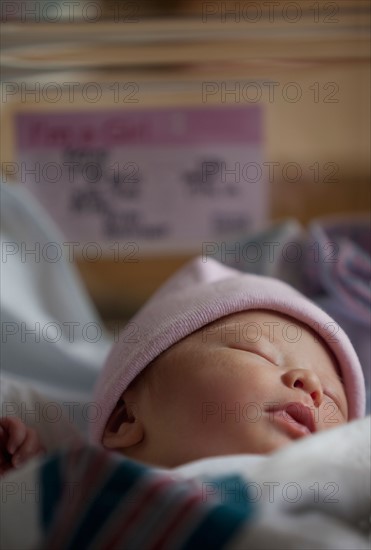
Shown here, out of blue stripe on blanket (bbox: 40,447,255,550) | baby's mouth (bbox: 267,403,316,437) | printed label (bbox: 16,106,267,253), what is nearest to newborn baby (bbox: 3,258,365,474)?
baby's mouth (bbox: 267,403,316,437)

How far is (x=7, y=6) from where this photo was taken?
1030 mm

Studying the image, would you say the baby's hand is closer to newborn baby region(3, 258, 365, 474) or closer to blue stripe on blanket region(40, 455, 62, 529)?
newborn baby region(3, 258, 365, 474)

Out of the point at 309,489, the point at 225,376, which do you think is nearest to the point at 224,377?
the point at 225,376

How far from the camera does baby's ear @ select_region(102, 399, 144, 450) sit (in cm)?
66

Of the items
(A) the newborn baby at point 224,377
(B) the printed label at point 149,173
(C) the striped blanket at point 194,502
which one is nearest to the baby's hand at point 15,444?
(A) the newborn baby at point 224,377

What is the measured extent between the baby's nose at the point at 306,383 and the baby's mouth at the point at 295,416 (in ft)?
0.06

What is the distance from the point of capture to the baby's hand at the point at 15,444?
68 centimetres

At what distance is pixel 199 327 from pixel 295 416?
0.41 ft

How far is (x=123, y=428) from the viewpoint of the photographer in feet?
2.21

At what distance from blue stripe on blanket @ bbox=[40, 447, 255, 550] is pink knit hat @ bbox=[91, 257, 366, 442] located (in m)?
0.21

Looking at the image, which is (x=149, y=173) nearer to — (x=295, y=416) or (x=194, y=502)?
(x=295, y=416)

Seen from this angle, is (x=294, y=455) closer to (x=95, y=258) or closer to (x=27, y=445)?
(x=27, y=445)

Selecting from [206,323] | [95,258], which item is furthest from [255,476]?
[95,258]

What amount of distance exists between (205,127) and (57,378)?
0.51 m
